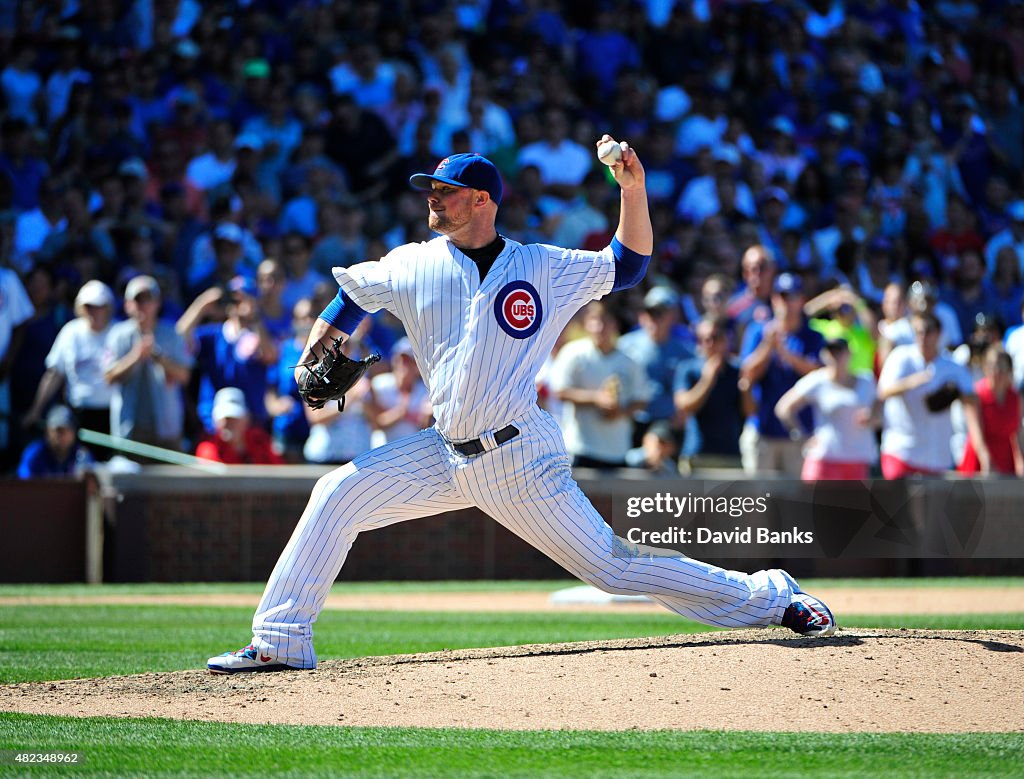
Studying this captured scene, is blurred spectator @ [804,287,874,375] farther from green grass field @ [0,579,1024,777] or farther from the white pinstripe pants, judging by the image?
green grass field @ [0,579,1024,777]

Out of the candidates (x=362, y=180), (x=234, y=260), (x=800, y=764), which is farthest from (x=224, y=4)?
(x=800, y=764)

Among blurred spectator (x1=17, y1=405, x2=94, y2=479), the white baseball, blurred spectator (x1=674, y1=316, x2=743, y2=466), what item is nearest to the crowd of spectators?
blurred spectator (x1=674, y1=316, x2=743, y2=466)

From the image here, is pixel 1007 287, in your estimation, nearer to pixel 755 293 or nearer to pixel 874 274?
pixel 874 274

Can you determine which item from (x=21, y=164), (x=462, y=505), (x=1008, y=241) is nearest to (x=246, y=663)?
(x=462, y=505)

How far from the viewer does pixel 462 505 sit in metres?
6.21

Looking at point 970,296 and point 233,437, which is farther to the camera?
point 970,296

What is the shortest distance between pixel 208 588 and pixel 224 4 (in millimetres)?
6485

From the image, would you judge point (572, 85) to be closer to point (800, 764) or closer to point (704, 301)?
point (704, 301)

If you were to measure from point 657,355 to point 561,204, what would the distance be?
2803mm

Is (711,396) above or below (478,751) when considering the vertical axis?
above

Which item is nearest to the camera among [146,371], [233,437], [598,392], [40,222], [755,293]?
[146,371]

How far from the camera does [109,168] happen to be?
13.3 m

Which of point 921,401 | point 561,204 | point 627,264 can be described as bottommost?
point 921,401

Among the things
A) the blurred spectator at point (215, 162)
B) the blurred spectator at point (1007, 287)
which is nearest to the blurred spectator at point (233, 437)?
the blurred spectator at point (215, 162)
